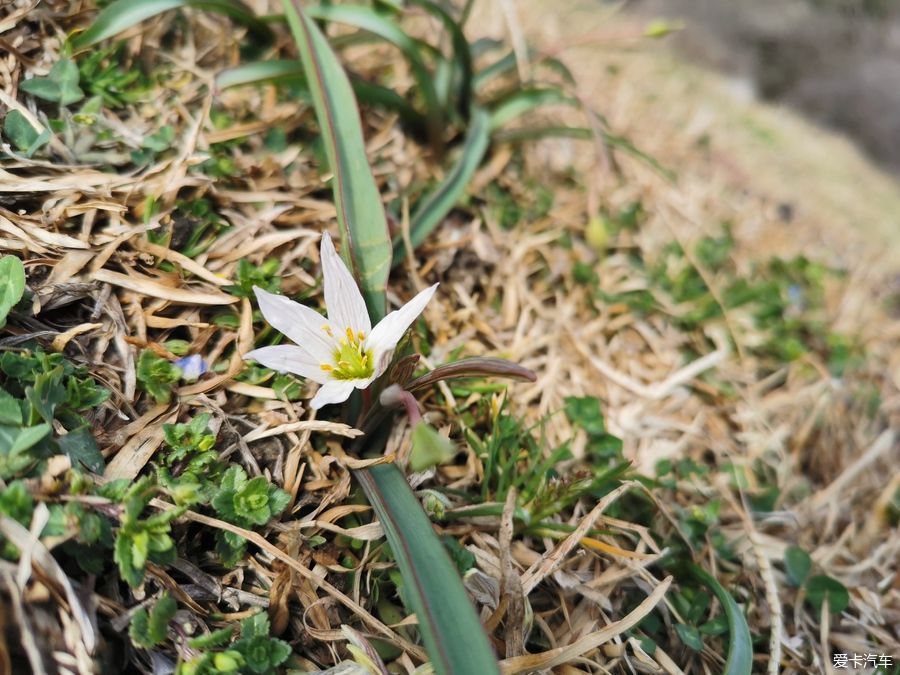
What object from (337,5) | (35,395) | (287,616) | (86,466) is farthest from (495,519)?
(337,5)

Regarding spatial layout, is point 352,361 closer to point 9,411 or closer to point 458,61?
point 9,411

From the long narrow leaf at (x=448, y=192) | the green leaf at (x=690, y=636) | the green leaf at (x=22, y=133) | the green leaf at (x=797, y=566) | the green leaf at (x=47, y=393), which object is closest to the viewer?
the green leaf at (x=47, y=393)

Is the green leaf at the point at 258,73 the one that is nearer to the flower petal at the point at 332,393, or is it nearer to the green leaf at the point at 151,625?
the flower petal at the point at 332,393

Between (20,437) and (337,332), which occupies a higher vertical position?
(337,332)

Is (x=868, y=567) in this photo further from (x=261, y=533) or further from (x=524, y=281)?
(x=261, y=533)

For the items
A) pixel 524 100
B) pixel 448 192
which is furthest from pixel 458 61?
pixel 448 192

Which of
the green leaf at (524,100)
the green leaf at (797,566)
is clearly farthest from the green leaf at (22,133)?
the green leaf at (797,566)
